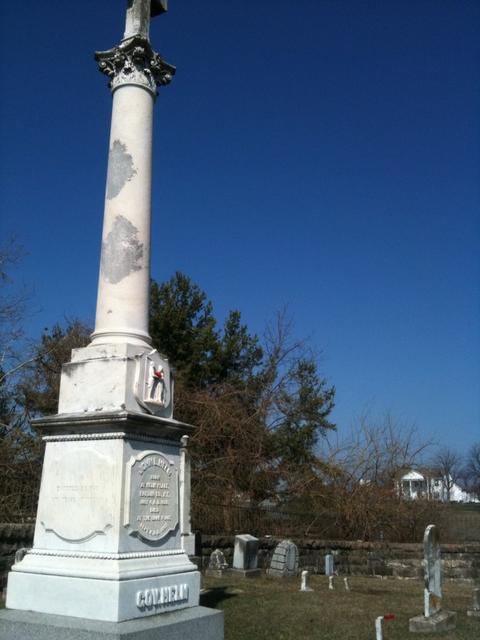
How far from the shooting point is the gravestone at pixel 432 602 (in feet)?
25.4

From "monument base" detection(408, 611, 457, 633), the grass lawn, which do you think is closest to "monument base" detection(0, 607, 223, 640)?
the grass lawn

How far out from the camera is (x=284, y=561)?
1305cm

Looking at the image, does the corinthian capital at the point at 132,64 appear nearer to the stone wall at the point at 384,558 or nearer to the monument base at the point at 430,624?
the monument base at the point at 430,624

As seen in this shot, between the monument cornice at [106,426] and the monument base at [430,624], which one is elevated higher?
the monument cornice at [106,426]

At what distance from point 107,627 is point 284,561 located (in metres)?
9.04

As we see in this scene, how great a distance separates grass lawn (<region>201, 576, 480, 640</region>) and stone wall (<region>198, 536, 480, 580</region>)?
2.38 meters

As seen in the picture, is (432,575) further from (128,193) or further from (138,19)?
(138,19)

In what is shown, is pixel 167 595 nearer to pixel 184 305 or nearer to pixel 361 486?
pixel 361 486

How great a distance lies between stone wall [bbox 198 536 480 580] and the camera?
50.0ft

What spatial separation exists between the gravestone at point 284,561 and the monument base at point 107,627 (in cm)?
804

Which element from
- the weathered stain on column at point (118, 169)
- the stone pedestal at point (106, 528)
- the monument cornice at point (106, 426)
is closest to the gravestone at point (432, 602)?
the stone pedestal at point (106, 528)

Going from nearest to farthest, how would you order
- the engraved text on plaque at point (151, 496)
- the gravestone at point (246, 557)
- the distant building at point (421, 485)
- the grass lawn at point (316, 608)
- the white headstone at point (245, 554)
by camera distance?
the engraved text on plaque at point (151, 496)
the grass lawn at point (316, 608)
the gravestone at point (246, 557)
the white headstone at point (245, 554)
the distant building at point (421, 485)

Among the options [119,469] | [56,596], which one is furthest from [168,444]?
[56,596]

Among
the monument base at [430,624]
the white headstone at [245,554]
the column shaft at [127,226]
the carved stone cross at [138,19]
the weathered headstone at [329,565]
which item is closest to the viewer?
the column shaft at [127,226]
